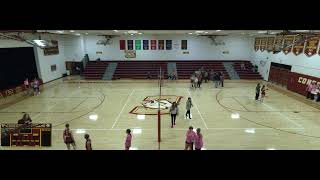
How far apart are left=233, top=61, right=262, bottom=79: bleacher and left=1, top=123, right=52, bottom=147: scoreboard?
23.7 metres

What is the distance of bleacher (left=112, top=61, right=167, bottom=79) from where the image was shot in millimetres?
30125

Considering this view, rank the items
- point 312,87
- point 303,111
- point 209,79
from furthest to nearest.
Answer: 1. point 209,79
2. point 312,87
3. point 303,111

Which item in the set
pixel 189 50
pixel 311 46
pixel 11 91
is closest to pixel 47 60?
pixel 11 91

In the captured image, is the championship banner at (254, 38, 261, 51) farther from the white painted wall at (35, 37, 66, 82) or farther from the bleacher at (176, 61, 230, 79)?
the white painted wall at (35, 37, 66, 82)

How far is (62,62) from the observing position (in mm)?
30109

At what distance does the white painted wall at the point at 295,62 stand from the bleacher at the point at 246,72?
0.70 metres

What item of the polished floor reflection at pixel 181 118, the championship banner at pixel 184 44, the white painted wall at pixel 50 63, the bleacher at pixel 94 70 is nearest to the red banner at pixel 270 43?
the polished floor reflection at pixel 181 118

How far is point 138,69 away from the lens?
31.4m

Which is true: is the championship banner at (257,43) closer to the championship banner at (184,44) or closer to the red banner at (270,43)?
the red banner at (270,43)

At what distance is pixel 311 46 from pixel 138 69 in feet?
59.2

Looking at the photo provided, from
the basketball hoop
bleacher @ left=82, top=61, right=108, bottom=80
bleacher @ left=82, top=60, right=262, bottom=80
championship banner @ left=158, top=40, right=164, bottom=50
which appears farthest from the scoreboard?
the basketball hoop
